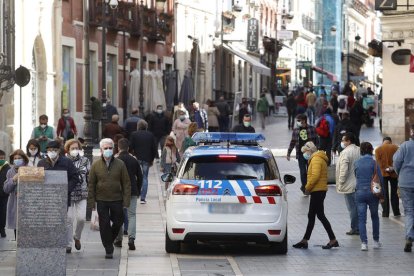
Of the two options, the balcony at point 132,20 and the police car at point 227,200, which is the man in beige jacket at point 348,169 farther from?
the balcony at point 132,20

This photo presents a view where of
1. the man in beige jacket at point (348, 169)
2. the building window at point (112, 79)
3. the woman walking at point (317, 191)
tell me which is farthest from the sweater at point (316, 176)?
the building window at point (112, 79)

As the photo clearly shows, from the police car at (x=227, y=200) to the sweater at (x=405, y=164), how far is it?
1822mm

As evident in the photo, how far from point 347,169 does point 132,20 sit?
1237 inches

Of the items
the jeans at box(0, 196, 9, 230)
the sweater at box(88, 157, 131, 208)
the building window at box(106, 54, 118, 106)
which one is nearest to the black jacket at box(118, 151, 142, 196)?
the sweater at box(88, 157, 131, 208)

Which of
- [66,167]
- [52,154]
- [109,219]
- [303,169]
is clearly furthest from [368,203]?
[303,169]

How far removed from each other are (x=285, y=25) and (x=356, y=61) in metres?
30.3

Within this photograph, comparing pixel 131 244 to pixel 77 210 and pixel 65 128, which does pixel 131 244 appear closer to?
pixel 77 210

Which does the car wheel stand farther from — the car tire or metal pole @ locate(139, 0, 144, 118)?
metal pole @ locate(139, 0, 144, 118)

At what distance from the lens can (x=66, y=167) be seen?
18828mm

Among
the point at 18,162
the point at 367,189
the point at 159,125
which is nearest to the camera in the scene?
the point at 18,162

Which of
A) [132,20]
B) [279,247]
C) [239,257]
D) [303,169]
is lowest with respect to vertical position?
[239,257]

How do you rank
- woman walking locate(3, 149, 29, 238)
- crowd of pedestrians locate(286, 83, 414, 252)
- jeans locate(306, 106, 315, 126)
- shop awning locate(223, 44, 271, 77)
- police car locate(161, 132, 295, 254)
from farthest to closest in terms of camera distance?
shop awning locate(223, 44, 271, 77) < jeans locate(306, 106, 315, 126) < woman walking locate(3, 149, 29, 238) < crowd of pedestrians locate(286, 83, 414, 252) < police car locate(161, 132, 295, 254)

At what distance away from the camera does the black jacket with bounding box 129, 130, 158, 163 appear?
2812 cm

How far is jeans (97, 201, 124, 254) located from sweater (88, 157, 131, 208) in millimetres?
72
